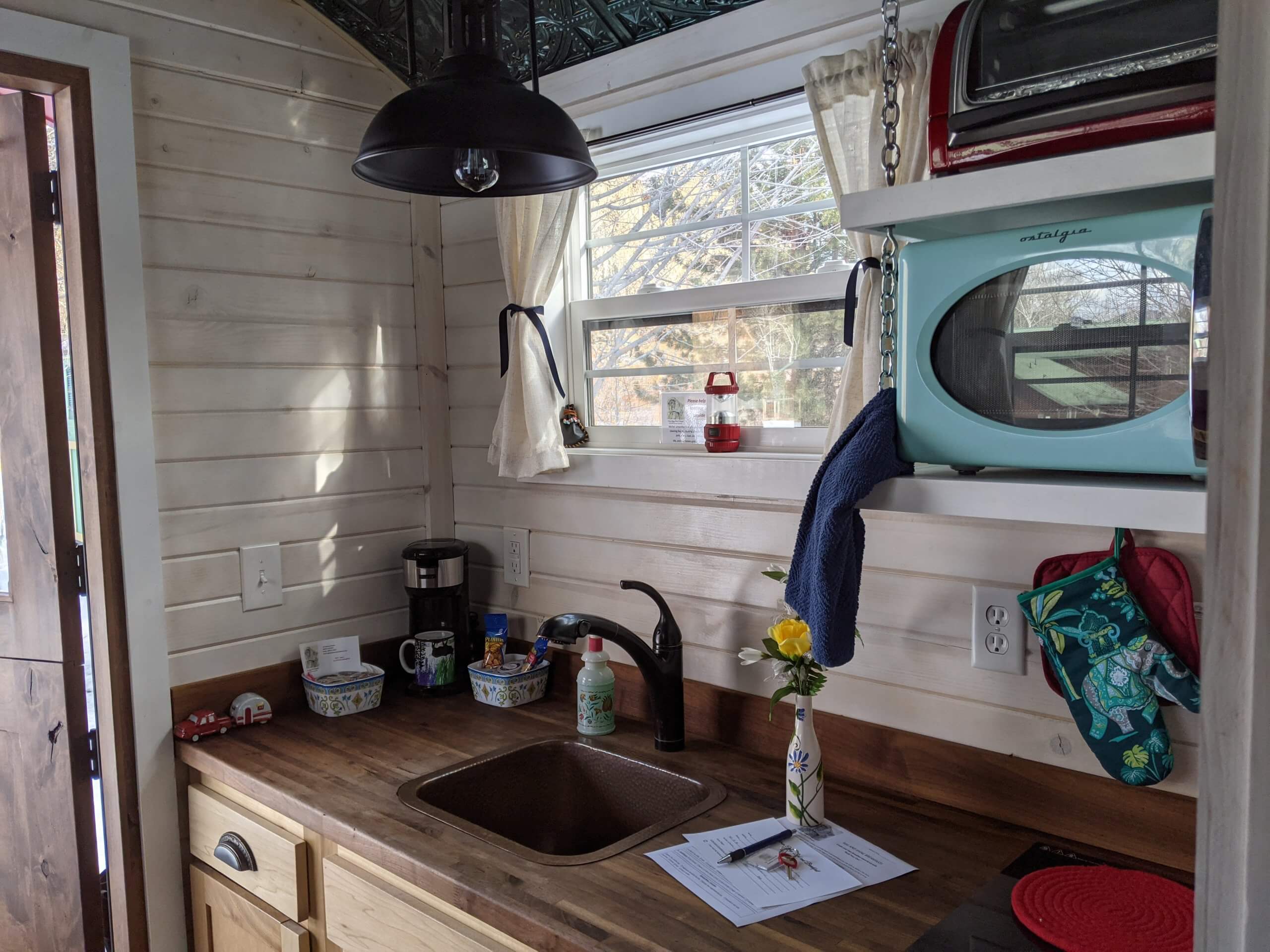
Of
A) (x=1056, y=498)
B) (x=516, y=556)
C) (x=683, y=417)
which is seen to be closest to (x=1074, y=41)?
(x=1056, y=498)

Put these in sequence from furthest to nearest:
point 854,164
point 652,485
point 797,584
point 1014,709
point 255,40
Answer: point 255,40
point 652,485
point 854,164
point 1014,709
point 797,584

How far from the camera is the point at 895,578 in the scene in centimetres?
147

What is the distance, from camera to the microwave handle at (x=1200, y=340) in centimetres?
77

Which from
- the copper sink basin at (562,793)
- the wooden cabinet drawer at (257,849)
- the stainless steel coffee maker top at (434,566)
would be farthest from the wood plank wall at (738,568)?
the wooden cabinet drawer at (257,849)

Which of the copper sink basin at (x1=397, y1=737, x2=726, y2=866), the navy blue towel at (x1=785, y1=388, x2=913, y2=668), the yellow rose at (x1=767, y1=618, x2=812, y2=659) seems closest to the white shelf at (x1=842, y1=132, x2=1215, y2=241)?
the navy blue towel at (x1=785, y1=388, x2=913, y2=668)

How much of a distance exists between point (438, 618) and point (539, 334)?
661 mm

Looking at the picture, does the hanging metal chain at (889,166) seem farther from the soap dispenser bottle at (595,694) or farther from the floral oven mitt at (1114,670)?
the soap dispenser bottle at (595,694)

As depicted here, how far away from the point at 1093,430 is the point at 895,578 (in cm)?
63

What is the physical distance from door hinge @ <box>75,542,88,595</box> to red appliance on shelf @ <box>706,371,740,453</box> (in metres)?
1.21

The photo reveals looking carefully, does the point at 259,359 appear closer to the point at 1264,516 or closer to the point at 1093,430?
the point at 1093,430

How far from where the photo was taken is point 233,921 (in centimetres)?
173

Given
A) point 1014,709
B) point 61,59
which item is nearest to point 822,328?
point 1014,709

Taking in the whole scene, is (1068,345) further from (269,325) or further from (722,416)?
(269,325)

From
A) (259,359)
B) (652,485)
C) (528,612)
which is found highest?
(259,359)
